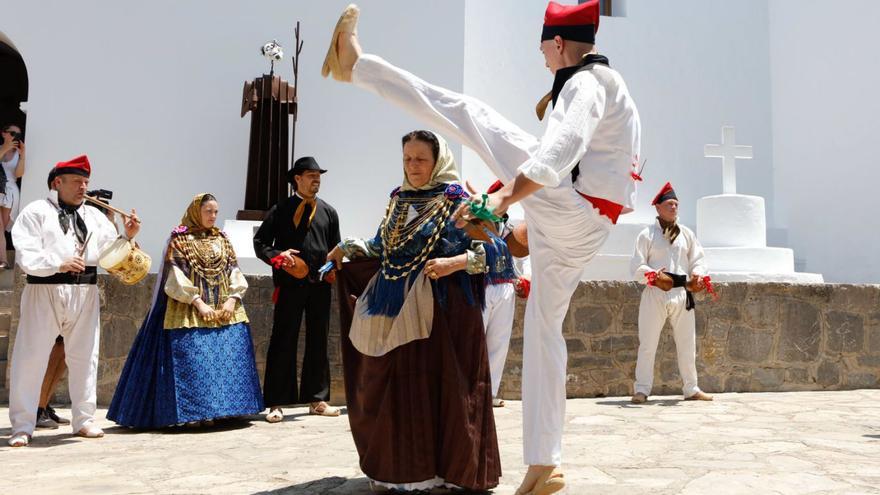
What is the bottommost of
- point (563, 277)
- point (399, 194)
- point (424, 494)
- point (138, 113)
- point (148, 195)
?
point (424, 494)

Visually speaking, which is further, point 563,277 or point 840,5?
point 840,5

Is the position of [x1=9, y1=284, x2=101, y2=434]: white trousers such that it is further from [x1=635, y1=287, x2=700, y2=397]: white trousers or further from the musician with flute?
[x1=635, y1=287, x2=700, y2=397]: white trousers

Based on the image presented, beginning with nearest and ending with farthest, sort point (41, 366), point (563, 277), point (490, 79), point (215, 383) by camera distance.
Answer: point (563, 277), point (41, 366), point (215, 383), point (490, 79)

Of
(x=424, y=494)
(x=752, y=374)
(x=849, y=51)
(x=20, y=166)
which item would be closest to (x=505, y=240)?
(x=424, y=494)

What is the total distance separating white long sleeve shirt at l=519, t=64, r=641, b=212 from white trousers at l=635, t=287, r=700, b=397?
152 inches

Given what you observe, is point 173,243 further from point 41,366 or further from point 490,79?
point 490,79

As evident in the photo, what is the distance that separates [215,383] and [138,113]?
12.1 ft

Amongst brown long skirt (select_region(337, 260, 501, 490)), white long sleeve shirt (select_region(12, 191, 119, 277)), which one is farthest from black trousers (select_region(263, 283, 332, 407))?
brown long skirt (select_region(337, 260, 501, 490))

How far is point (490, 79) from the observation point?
871 centimetres

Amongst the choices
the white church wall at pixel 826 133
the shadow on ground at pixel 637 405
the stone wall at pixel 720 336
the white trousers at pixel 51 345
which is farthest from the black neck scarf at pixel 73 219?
the white church wall at pixel 826 133

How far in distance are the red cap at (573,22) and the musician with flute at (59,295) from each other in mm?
3102

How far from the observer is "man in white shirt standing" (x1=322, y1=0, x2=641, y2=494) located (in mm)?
2965

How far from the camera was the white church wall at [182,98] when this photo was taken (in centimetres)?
783

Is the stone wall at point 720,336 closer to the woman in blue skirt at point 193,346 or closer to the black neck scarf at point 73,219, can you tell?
the woman in blue skirt at point 193,346
